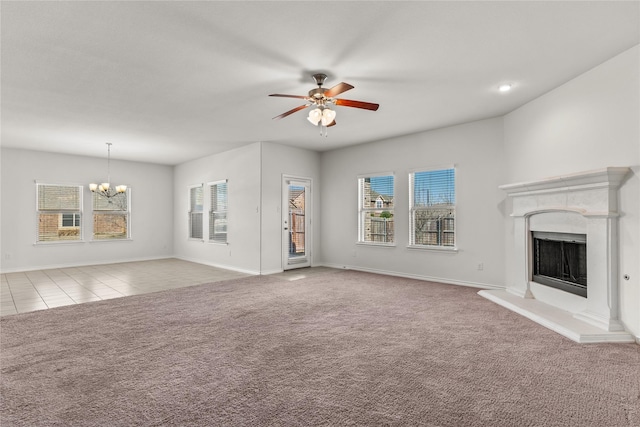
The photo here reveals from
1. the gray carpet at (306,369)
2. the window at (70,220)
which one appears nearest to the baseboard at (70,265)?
the window at (70,220)

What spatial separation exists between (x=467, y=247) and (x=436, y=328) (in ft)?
8.26

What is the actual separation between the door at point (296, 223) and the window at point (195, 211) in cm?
275

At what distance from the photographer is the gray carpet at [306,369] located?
1.99 metres

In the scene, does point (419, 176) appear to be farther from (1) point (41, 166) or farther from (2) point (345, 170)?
(1) point (41, 166)

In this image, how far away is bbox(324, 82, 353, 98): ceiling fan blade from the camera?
3189 mm

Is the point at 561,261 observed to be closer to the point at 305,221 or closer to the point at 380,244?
the point at 380,244

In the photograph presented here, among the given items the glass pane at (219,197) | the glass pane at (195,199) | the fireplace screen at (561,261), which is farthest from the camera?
the glass pane at (195,199)

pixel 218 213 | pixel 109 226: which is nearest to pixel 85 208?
pixel 109 226

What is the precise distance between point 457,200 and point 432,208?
18.9 inches

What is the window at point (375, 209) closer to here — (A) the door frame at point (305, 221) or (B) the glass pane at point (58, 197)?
(A) the door frame at point (305, 221)

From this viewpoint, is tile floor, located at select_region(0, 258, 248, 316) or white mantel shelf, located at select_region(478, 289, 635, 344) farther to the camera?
tile floor, located at select_region(0, 258, 248, 316)

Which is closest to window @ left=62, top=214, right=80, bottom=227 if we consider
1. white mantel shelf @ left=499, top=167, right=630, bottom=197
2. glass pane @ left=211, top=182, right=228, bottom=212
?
glass pane @ left=211, top=182, right=228, bottom=212

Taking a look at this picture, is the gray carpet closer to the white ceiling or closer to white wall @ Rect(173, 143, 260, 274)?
the white ceiling

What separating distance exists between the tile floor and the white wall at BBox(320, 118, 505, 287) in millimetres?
2478
